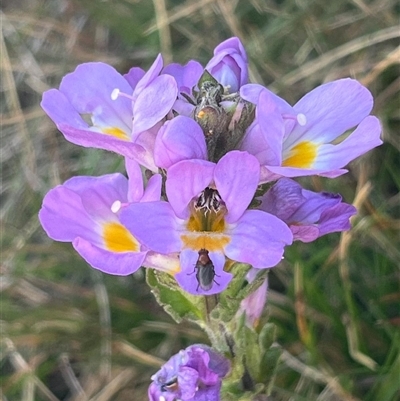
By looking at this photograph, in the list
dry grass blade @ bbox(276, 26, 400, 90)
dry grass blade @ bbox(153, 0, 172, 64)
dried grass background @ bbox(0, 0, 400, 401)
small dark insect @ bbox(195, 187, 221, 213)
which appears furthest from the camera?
dry grass blade @ bbox(153, 0, 172, 64)

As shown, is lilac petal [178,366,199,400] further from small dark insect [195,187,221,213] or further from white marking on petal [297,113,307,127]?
white marking on petal [297,113,307,127]

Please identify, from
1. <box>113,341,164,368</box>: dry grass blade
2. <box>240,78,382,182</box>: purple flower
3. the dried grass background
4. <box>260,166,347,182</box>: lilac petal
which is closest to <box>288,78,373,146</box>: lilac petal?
<box>240,78,382,182</box>: purple flower

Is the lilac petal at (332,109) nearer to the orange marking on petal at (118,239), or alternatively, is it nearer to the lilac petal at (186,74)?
the lilac petal at (186,74)

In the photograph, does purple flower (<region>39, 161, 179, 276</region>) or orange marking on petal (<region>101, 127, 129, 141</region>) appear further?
orange marking on petal (<region>101, 127, 129, 141</region>)

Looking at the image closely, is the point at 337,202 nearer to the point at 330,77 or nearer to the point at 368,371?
the point at 368,371

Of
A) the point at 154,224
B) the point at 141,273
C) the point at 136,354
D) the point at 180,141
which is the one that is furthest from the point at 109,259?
the point at 141,273

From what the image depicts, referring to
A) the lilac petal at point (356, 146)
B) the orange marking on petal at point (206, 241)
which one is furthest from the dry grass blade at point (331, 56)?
the orange marking on petal at point (206, 241)
